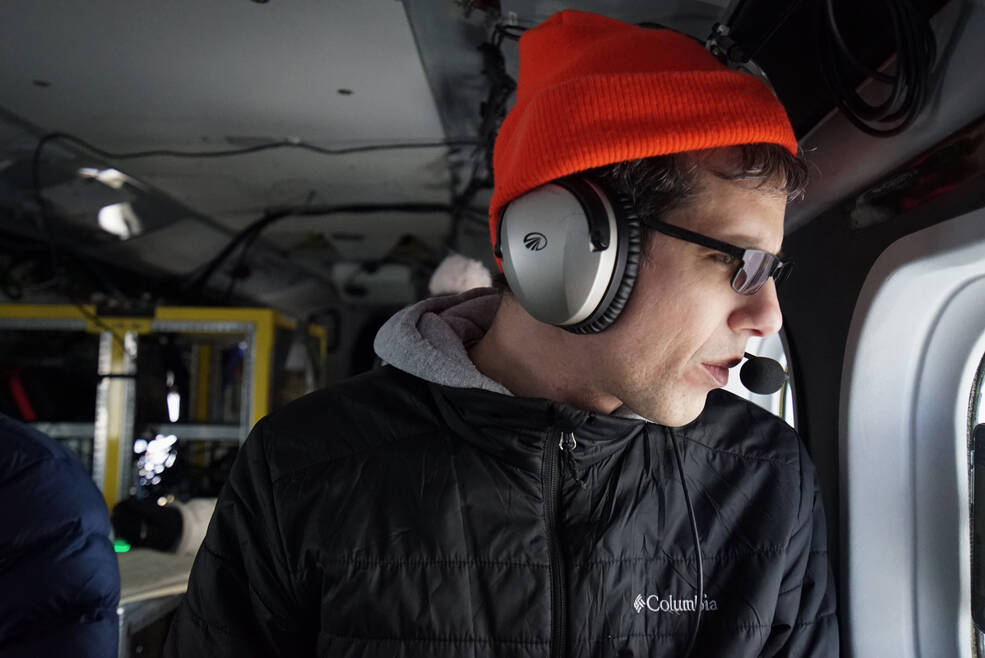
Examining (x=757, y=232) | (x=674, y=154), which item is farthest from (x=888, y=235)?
(x=674, y=154)

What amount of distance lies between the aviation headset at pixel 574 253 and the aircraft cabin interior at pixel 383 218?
0.48 metres

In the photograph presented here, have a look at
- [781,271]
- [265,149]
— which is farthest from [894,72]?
[265,149]

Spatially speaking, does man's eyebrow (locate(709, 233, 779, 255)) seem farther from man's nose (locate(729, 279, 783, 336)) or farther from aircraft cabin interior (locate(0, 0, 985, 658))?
aircraft cabin interior (locate(0, 0, 985, 658))

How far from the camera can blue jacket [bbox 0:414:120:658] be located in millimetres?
1429

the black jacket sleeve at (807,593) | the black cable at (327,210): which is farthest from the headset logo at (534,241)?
the black cable at (327,210)

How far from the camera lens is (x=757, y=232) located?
1.10m

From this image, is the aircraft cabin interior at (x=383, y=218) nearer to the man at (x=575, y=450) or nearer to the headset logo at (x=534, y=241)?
the man at (x=575, y=450)

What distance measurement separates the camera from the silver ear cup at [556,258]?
993mm

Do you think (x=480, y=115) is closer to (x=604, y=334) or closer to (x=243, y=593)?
(x=604, y=334)

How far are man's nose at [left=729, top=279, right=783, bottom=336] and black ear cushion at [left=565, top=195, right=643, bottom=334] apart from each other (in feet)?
0.62

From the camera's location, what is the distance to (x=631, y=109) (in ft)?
3.27

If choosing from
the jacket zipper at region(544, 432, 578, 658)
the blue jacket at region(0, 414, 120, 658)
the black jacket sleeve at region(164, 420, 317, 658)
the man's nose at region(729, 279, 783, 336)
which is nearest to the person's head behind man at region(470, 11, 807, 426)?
the man's nose at region(729, 279, 783, 336)

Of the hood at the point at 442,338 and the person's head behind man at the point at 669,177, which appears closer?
the person's head behind man at the point at 669,177

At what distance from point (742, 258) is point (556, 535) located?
505mm
